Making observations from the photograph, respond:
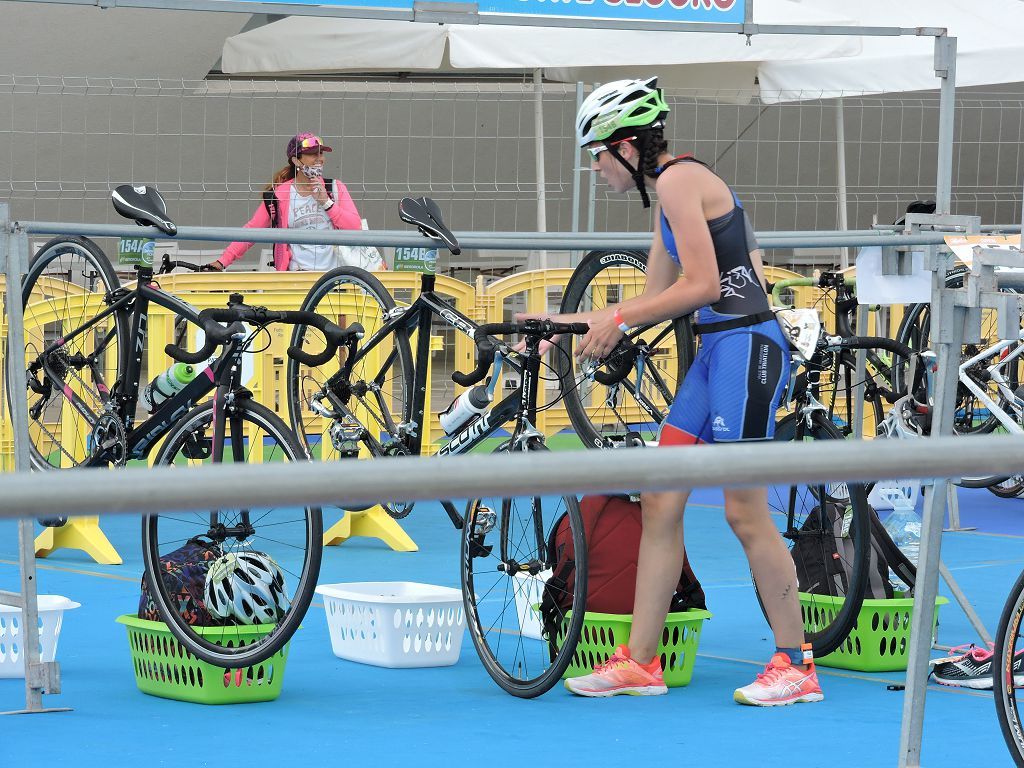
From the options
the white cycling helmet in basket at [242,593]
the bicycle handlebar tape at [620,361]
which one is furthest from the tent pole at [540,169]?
the white cycling helmet in basket at [242,593]

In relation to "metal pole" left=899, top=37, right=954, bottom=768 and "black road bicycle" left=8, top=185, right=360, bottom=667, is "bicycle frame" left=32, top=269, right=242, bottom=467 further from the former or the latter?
"metal pole" left=899, top=37, right=954, bottom=768

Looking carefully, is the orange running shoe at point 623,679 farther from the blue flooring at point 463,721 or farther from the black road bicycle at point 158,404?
the black road bicycle at point 158,404

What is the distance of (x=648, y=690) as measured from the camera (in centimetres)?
499

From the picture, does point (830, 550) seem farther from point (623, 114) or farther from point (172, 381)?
point (172, 381)

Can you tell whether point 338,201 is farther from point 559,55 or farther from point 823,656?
point 823,656

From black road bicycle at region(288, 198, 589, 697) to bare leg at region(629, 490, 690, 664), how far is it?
192 millimetres

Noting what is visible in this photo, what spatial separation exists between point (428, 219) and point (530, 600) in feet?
4.26

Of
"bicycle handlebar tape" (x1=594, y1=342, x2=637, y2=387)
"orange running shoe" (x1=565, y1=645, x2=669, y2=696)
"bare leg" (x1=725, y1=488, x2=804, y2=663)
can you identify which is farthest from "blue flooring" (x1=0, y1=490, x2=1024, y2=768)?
"bicycle handlebar tape" (x1=594, y1=342, x2=637, y2=387)

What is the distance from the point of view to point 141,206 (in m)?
5.35

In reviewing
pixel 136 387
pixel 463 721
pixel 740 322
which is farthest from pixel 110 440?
pixel 740 322

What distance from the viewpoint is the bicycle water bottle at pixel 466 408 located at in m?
5.37

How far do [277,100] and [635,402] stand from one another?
739 centimetres

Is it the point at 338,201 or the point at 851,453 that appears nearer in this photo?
the point at 851,453

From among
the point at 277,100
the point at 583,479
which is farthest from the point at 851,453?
the point at 277,100
